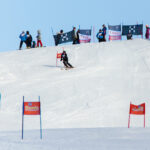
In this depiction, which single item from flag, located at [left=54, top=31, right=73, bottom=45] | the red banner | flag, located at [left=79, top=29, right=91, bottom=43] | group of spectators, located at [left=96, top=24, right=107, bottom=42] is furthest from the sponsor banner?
the red banner

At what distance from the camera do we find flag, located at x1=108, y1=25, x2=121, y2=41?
29438mm

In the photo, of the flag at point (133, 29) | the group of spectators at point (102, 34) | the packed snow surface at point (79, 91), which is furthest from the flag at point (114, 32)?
the packed snow surface at point (79, 91)

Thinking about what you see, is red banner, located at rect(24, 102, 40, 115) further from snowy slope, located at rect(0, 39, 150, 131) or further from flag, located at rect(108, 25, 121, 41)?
flag, located at rect(108, 25, 121, 41)

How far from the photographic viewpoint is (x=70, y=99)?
707 inches

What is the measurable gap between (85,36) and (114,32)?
1.79m

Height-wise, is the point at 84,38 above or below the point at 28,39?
above

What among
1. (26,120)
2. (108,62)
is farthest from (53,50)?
(26,120)

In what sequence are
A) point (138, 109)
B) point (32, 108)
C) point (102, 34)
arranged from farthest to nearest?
point (102, 34), point (138, 109), point (32, 108)

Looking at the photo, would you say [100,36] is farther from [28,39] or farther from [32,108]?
[32,108]

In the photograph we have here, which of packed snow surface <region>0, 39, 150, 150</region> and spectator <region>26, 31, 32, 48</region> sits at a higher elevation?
spectator <region>26, 31, 32, 48</region>

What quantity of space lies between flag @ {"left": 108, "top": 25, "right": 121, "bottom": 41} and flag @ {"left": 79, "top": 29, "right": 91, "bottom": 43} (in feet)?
4.25

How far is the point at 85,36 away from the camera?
2964cm

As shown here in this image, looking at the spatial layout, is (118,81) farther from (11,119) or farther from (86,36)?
(86,36)

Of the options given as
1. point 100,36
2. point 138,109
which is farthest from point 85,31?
point 138,109
